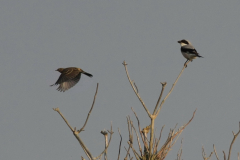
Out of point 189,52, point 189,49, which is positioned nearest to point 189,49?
point 189,49

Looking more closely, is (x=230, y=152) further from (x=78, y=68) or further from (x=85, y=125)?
(x=78, y=68)

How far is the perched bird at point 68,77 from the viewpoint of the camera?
1056 cm

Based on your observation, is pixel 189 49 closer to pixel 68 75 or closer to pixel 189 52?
pixel 189 52

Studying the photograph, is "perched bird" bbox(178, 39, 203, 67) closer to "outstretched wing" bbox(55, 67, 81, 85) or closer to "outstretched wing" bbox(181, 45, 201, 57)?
"outstretched wing" bbox(181, 45, 201, 57)

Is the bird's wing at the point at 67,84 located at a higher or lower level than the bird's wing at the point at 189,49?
lower

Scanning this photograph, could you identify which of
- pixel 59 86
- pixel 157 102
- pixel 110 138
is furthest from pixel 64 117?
pixel 59 86

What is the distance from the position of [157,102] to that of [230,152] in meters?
1.03

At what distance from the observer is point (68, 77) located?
1092cm

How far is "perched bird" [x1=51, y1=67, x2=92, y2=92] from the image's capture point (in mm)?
10562

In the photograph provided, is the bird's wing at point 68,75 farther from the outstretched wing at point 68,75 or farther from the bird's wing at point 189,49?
the bird's wing at point 189,49

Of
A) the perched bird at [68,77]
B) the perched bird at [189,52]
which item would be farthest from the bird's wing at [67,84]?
the perched bird at [189,52]

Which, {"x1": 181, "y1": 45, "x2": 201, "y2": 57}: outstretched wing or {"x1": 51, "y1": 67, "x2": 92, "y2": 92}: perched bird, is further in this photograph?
{"x1": 181, "y1": 45, "x2": 201, "y2": 57}: outstretched wing

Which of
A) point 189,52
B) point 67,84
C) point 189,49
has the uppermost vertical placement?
point 189,49

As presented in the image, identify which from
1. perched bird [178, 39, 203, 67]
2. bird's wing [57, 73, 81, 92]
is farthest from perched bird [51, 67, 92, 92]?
perched bird [178, 39, 203, 67]
